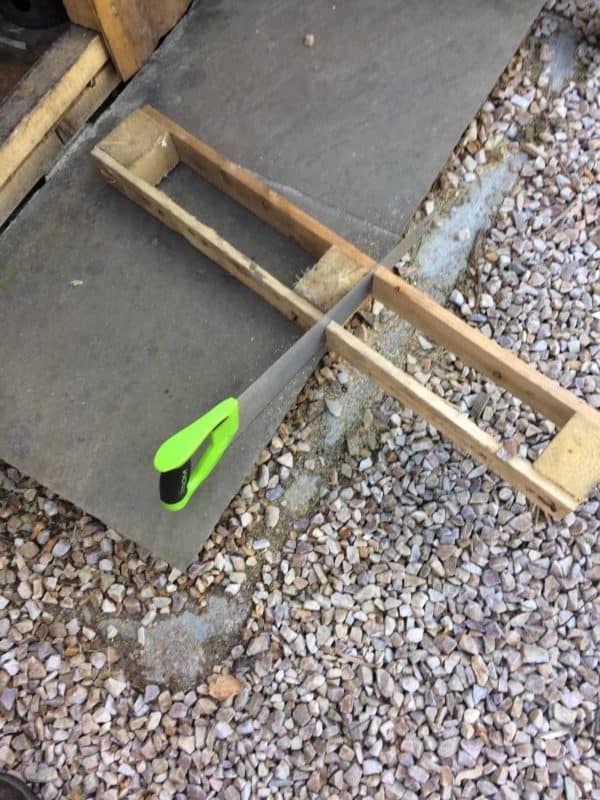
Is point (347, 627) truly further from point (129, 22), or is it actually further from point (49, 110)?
point (129, 22)

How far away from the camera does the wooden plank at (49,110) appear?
2178mm

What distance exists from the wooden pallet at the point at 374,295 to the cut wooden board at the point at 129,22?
0.31 metres

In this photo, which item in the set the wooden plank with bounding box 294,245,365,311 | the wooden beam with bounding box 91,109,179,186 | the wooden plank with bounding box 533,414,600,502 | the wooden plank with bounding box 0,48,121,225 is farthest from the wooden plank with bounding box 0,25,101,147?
the wooden plank with bounding box 533,414,600,502

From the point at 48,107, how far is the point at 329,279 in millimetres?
1076

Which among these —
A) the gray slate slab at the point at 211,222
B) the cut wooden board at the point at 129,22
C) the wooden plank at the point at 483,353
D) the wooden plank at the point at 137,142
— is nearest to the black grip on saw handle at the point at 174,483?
the gray slate slab at the point at 211,222

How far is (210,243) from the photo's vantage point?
2.09 metres

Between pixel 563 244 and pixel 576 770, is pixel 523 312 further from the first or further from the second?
pixel 576 770

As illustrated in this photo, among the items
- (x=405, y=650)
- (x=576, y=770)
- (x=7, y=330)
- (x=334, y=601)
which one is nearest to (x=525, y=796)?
(x=576, y=770)

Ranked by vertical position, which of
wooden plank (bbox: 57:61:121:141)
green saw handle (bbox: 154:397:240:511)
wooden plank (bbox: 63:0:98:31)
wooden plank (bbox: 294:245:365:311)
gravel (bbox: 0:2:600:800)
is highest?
wooden plank (bbox: 63:0:98:31)

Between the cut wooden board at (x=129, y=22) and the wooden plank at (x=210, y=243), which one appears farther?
the cut wooden board at (x=129, y=22)

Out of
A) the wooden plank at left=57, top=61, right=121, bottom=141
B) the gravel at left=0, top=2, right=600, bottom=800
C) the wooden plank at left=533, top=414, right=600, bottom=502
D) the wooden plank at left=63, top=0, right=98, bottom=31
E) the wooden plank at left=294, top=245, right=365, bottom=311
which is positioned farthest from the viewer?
the wooden plank at left=57, top=61, right=121, bottom=141

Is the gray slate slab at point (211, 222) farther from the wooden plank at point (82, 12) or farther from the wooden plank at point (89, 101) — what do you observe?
the wooden plank at point (82, 12)

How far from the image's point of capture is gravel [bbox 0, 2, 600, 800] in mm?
1857

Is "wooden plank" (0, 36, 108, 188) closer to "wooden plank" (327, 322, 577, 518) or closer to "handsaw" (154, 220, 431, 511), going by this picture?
"handsaw" (154, 220, 431, 511)
